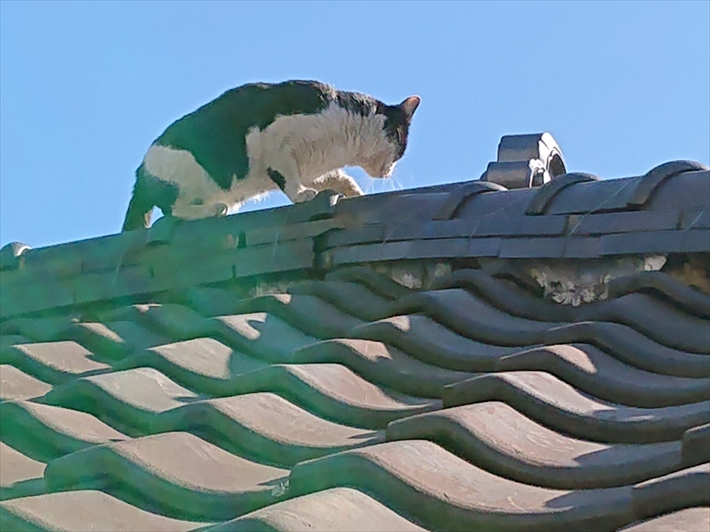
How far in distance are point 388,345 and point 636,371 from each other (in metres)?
0.42

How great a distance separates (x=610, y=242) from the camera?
197 centimetres

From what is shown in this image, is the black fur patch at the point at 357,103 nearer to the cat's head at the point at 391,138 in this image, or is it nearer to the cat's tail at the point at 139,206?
the cat's head at the point at 391,138

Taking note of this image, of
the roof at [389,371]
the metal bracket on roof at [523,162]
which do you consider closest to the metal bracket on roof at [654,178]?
the roof at [389,371]

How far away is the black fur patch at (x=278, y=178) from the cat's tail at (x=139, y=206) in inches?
19.6

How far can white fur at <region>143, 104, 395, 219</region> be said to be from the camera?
3.55 meters

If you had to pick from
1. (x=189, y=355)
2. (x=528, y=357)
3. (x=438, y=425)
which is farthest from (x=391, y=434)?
(x=189, y=355)

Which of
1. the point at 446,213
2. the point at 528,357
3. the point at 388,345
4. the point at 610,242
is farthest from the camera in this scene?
the point at 446,213

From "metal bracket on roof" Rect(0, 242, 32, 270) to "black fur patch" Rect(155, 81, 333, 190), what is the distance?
73 cm

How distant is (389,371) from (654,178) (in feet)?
2.31

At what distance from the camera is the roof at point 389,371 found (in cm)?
111

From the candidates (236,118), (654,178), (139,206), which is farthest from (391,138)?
(654,178)

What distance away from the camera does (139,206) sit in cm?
390

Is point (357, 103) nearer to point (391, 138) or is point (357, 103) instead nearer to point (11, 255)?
point (391, 138)

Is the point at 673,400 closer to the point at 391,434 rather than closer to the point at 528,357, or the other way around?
the point at 528,357
